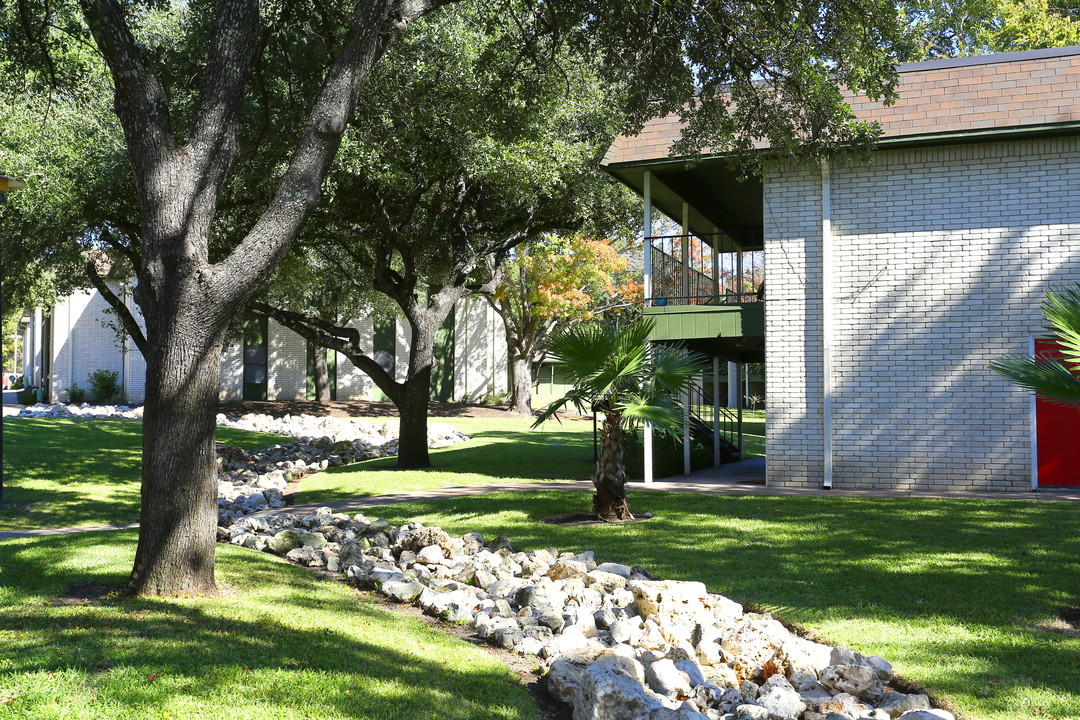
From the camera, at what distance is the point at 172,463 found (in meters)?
5.71

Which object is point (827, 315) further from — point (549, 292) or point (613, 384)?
point (549, 292)

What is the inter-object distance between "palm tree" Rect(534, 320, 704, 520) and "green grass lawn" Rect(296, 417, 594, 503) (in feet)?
13.0

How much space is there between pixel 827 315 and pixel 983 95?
12.7 ft

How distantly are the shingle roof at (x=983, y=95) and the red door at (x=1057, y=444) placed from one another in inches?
→ 132

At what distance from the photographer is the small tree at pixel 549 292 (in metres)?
28.7

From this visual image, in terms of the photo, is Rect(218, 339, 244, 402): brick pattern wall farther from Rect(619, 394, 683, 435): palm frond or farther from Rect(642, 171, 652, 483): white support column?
Rect(619, 394, 683, 435): palm frond

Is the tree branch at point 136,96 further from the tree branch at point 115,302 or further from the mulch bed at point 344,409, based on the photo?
the mulch bed at point 344,409

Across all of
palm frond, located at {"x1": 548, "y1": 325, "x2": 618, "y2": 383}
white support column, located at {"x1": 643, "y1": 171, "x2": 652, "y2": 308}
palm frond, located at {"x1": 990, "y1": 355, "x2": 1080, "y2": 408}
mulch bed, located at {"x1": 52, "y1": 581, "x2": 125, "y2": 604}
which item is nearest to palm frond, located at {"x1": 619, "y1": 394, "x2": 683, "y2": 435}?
palm frond, located at {"x1": 548, "y1": 325, "x2": 618, "y2": 383}

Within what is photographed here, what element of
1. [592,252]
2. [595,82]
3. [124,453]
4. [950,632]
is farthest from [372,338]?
[950,632]

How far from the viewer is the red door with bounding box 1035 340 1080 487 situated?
11.9 metres

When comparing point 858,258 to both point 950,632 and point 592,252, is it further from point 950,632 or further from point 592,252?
point 592,252

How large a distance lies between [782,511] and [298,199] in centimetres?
727

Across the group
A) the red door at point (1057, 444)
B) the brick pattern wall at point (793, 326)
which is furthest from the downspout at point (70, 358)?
the red door at point (1057, 444)

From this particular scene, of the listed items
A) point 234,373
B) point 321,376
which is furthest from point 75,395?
point 321,376
